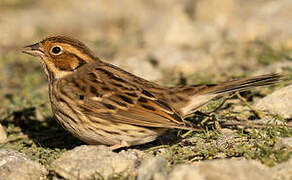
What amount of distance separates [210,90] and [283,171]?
4.73ft

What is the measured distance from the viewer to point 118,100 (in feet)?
16.2

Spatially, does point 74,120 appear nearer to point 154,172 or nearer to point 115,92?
point 115,92

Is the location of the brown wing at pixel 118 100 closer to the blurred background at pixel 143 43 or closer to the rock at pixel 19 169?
the blurred background at pixel 143 43

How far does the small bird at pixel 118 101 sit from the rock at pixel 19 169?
1.91 ft

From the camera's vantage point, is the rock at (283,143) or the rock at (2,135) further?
the rock at (2,135)

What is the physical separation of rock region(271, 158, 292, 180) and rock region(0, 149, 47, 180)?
6.90 feet

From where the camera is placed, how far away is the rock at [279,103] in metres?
5.40

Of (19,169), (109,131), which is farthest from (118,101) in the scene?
(19,169)

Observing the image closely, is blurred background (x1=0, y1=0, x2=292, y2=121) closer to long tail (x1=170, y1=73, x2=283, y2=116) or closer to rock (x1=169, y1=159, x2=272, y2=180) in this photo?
long tail (x1=170, y1=73, x2=283, y2=116)

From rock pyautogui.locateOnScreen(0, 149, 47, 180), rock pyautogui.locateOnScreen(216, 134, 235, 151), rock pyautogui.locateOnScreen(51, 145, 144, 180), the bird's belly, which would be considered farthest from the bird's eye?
rock pyautogui.locateOnScreen(216, 134, 235, 151)

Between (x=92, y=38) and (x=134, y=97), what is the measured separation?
21.5ft

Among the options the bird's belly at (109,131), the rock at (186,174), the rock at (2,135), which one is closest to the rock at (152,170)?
the rock at (186,174)

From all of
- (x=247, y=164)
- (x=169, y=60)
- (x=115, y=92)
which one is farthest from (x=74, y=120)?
(x=169, y=60)

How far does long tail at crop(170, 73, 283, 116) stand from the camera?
15.5ft
